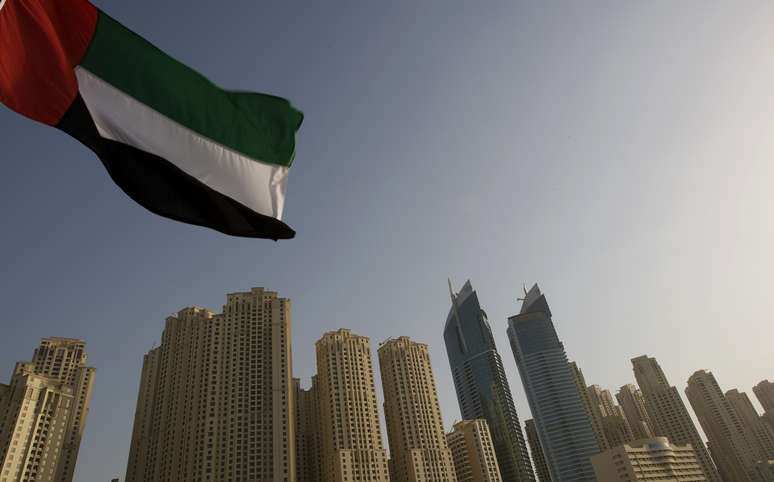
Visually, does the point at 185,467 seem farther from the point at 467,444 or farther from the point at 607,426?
the point at 607,426

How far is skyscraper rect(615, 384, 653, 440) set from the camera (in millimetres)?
188600

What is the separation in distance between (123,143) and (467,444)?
437 feet

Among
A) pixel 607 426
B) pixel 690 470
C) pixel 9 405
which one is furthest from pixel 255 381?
pixel 607 426

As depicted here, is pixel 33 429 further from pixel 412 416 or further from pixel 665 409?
pixel 665 409

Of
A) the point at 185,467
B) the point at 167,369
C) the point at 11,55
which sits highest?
the point at 167,369

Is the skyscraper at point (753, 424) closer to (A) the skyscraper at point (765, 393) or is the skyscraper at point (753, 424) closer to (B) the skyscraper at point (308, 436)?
(A) the skyscraper at point (765, 393)

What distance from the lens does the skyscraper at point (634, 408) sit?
619 feet

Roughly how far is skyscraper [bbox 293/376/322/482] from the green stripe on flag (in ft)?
374

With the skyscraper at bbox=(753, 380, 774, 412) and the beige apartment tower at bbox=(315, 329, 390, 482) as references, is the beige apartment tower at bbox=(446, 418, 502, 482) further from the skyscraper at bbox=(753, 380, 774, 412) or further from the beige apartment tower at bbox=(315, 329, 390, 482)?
A: the skyscraper at bbox=(753, 380, 774, 412)

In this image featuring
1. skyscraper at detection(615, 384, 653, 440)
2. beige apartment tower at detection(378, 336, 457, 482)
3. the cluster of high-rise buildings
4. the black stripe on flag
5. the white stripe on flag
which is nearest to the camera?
the black stripe on flag

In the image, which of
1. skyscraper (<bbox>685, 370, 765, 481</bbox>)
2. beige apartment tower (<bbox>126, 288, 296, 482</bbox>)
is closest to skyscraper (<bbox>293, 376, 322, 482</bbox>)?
beige apartment tower (<bbox>126, 288, 296, 482</bbox>)

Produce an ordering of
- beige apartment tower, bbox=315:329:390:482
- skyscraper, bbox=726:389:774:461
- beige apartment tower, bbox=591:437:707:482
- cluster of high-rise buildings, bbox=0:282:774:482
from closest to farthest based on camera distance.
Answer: cluster of high-rise buildings, bbox=0:282:774:482 < beige apartment tower, bbox=315:329:390:482 < beige apartment tower, bbox=591:437:707:482 < skyscraper, bbox=726:389:774:461

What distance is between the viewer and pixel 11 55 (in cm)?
736

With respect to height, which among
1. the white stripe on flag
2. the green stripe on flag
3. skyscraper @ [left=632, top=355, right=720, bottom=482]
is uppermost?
skyscraper @ [left=632, top=355, right=720, bottom=482]
